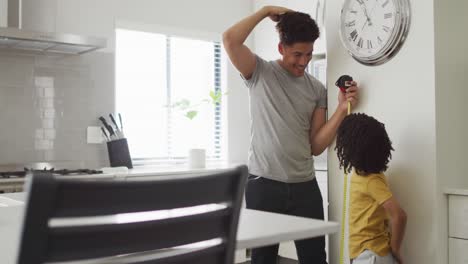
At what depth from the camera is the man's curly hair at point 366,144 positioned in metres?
1.76

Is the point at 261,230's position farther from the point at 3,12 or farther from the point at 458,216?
the point at 3,12

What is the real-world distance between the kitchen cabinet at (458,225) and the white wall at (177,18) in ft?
Result: 9.29

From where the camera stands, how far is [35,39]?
10.2 feet

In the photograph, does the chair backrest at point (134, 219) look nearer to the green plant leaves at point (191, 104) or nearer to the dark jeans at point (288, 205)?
the dark jeans at point (288, 205)

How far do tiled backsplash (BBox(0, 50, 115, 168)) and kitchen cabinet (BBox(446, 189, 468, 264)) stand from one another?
2.64m

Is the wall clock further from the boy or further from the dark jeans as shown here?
the dark jeans

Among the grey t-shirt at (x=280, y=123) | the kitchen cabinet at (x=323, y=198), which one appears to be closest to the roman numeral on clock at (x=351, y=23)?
the grey t-shirt at (x=280, y=123)

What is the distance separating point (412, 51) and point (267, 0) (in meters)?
2.98

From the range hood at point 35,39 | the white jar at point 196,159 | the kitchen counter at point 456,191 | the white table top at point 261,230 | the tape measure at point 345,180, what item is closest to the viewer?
the white table top at point 261,230

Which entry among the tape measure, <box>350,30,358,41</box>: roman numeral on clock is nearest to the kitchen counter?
the tape measure

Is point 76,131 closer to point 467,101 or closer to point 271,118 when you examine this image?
point 271,118

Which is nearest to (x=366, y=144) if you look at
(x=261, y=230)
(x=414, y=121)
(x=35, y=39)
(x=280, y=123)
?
(x=414, y=121)

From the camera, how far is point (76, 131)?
362cm

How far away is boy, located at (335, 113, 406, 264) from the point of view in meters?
1.74
